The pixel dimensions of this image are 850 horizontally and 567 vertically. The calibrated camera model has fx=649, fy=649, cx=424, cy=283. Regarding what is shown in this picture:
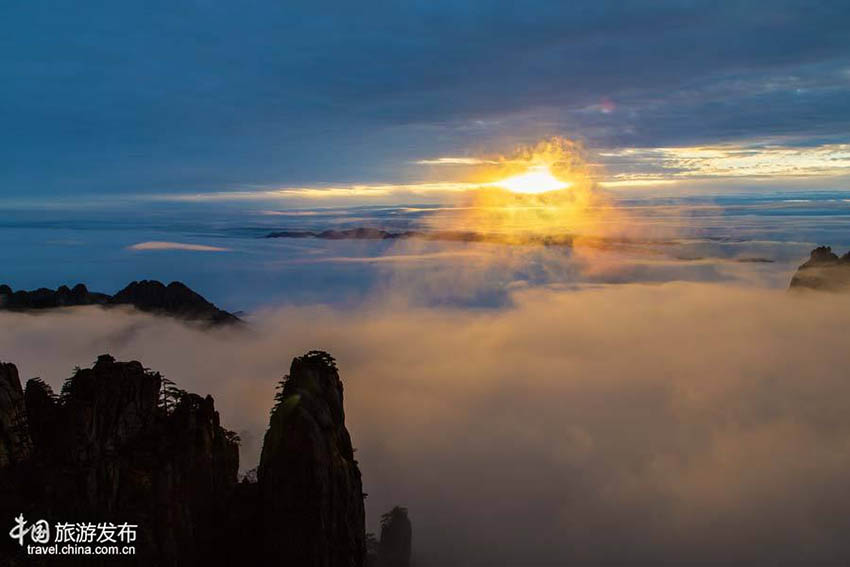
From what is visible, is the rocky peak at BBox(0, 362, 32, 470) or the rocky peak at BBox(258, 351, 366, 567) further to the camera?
the rocky peak at BBox(258, 351, 366, 567)

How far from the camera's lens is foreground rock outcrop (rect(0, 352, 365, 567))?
3706 centimetres

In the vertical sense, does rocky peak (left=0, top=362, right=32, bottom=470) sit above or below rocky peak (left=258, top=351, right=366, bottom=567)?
above

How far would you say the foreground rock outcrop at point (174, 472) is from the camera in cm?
3706

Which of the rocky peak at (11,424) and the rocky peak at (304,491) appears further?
the rocky peak at (304,491)

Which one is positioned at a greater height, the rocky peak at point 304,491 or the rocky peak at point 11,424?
the rocky peak at point 11,424

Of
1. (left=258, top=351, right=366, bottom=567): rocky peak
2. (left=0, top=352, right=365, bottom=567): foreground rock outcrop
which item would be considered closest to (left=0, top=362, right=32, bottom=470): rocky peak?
(left=0, top=352, right=365, bottom=567): foreground rock outcrop

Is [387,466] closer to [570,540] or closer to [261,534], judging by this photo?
[570,540]

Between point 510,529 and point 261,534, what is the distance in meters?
128

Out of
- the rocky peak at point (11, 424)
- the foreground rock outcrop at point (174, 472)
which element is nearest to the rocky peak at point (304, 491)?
the foreground rock outcrop at point (174, 472)

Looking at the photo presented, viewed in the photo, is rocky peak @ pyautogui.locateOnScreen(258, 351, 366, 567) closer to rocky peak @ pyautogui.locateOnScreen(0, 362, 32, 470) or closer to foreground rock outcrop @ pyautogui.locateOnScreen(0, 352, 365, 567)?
foreground rock outcrop @ pyautogui.locateOnScreen(0, 352, 365, 567)

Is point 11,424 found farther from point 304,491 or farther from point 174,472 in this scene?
point 304,491

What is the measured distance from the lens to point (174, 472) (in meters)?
39.4

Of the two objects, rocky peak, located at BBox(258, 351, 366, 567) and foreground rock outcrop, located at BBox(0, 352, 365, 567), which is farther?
rocky peak, located at BBox(258, 351, 366, 567)

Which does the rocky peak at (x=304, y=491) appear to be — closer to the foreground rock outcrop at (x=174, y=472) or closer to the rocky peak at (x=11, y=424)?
the foreground rock outcrop at (x=174, y=472)
